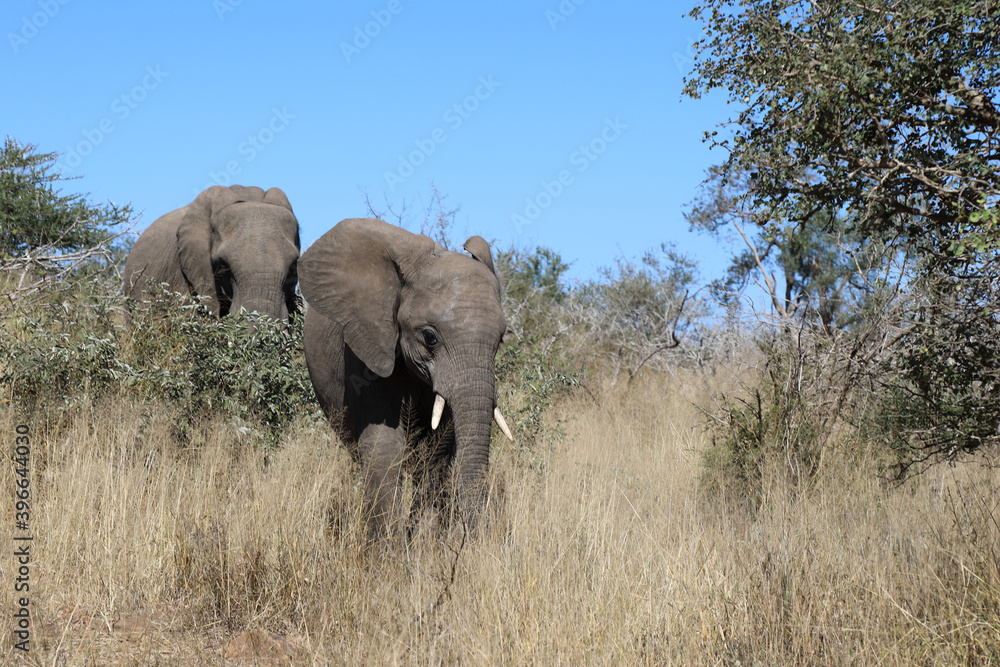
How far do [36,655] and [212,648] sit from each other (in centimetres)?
79

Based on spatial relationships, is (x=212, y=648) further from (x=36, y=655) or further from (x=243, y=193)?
(x=243, y=193)

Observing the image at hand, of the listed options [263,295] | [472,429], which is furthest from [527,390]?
[472,429]

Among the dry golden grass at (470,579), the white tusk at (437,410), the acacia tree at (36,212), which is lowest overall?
the dry golden grass at (470,579)

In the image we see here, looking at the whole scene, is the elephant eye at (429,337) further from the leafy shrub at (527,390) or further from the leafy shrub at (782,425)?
the leafy shrub at (782,425)

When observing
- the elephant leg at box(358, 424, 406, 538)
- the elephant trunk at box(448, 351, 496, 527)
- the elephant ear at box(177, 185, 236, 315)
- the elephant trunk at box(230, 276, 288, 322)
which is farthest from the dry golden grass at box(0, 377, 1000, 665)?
the elephant ear at box(177, 185, 236, 315)

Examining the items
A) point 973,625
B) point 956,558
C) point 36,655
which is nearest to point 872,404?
point 956,558

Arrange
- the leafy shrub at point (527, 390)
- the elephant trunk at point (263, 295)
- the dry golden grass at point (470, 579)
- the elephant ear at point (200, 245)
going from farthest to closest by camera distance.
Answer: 1. the elephant ear at point (200, 245)
2. the elephant trunk at point (263, 295)
3. the leafy shrub at point (527, 390)
4. the dry golden grass at point (470, 579)

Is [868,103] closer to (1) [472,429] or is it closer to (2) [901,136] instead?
(2) [901,136]

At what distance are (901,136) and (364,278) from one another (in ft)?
12.7

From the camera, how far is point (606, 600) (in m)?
4.39

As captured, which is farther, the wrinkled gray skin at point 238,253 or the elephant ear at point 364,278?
the wrinkled gray skin at point 238,253

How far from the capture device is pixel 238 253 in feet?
32.9

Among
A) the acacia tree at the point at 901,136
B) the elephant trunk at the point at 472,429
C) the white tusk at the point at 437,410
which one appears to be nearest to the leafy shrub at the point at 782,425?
the acacia tree at the point at 901,136

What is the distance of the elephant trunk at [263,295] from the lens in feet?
31.8
